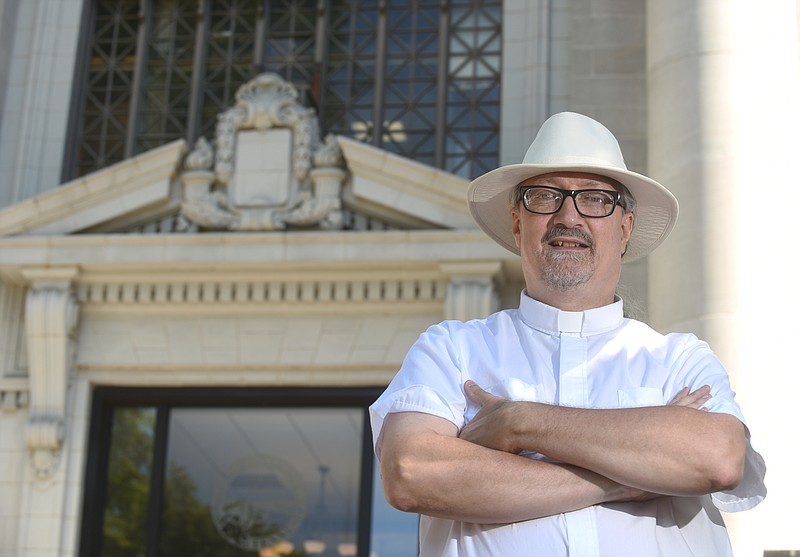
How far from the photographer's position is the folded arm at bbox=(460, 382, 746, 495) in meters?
2.76

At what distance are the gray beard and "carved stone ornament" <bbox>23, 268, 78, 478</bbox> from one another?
256 inches

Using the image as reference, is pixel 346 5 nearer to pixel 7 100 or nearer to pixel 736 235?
pixel 7 100

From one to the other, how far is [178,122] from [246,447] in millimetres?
2730

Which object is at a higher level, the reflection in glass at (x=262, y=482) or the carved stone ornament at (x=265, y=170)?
the carved stone ornament at (x=265, y=170)

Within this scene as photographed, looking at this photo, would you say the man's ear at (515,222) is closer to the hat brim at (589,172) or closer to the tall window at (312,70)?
the hat brim at (589,172)

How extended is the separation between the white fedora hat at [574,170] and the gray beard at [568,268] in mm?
231

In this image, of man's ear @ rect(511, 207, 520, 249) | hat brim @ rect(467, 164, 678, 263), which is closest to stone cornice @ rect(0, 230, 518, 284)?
hat brim @ rect(467, 164, 678, 263)

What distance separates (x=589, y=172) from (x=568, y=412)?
0.76m

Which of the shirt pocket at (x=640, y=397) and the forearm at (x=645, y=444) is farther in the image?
the shirt pocket at (x=640, y=397)

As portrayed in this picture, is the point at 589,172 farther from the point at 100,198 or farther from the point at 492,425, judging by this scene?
the point at 100,198

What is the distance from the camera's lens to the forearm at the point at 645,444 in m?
2.76

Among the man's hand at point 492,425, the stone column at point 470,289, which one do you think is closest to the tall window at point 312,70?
the stone column at point 470,289

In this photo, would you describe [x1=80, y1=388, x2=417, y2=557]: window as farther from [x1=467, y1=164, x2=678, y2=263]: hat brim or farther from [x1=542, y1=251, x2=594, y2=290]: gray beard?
[x1=542, y1=251, x2=594, y2=290]: gray beard

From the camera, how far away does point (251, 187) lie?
913 centimetres
